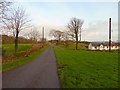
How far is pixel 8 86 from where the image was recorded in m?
8.82

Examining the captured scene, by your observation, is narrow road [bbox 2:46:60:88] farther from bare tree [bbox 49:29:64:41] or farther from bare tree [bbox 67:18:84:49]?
bare tree [bbox 49:29:64:41]

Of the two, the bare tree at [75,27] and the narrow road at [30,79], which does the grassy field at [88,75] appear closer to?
the narrow road at [30,79]

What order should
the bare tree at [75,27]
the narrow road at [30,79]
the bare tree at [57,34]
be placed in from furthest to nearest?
1. the bare tree at [57,34]
2. the bare tree at [75,27]
3. the narrow road at [30,79]

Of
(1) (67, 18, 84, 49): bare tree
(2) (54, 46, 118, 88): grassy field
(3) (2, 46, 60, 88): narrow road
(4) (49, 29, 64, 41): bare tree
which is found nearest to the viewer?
(2) (54, 46, 118, 88): grassy field

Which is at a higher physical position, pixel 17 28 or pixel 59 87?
pixel 17 28

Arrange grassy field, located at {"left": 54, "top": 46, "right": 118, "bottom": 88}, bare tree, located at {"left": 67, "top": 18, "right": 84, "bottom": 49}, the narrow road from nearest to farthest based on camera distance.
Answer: grassy field, located at {"left": 54, "top": 46, "right": 118, "bottom": 88} → the narrow road → bare tree, located at {"left": 67, "top": 18, "right": 84, "bottom": 49}

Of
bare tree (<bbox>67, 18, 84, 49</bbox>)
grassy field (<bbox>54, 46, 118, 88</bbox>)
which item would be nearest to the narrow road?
grassy field (<bbox>54, 46, 118, 88</bbox>)

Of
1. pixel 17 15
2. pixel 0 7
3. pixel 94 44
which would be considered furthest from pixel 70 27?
pixel 0 7

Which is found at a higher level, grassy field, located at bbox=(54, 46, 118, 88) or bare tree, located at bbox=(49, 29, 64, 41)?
bare tree, located at bbox=(49, 29, 64, 41)

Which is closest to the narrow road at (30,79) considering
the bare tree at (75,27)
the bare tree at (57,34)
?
the bare tree at (75,27)


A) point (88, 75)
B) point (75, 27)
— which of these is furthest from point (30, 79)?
point (75, 27)

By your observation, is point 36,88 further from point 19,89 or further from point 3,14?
point 3,14

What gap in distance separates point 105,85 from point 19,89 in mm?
3619

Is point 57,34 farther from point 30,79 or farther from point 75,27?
point 30,79
